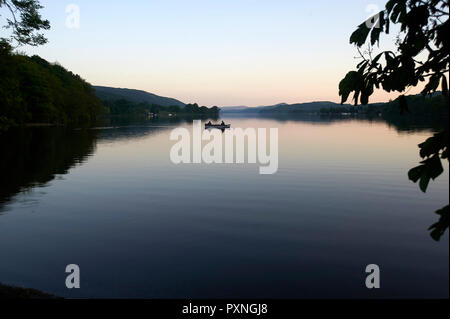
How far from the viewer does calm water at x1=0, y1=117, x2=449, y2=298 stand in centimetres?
1140

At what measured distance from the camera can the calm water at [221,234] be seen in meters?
11.4

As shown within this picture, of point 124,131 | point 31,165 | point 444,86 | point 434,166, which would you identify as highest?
point 444,86

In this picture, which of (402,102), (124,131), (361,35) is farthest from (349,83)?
(124,131)

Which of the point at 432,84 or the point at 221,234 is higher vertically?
the point at 432,84

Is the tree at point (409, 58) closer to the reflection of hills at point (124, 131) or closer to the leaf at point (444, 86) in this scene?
the leaf at point (444, 86)

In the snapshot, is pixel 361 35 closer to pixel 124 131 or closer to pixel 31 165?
pixel 31 165

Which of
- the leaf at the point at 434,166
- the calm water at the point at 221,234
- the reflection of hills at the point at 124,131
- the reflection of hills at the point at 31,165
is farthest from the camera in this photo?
the reflection of hills at the point at 124,131

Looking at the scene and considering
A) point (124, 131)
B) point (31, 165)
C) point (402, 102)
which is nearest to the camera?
point (402, 102)

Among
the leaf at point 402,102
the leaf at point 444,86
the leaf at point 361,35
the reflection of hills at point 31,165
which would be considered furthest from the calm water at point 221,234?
the leaf at point 361,35

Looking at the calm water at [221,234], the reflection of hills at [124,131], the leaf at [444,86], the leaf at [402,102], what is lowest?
the calm water at [221,234]

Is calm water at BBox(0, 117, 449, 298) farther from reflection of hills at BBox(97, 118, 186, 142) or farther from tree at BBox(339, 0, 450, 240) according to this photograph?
reflection of hills at BBox(97, 118, 186, 142)

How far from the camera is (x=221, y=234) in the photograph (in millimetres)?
15859
